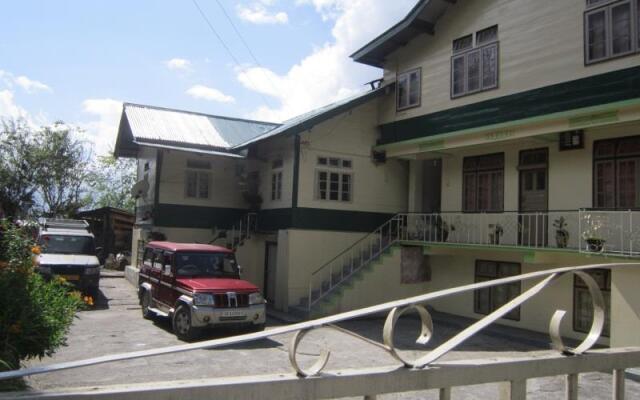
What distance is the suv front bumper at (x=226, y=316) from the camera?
10.9 m

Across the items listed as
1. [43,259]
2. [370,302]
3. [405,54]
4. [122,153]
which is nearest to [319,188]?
[370,302]

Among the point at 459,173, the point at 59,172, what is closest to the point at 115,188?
the point at 59,172

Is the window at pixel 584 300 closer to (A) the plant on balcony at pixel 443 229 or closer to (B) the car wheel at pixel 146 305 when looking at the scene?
(A) the plant on balcony at pixel 443 229

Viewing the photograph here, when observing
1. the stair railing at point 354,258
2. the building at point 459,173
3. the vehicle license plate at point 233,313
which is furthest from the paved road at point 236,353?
the stair railing at point 354,258

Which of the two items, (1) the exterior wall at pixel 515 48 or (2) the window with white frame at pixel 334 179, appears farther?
(2) the window with white frame at pixel 334 179

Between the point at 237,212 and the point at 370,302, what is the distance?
23.8 feet

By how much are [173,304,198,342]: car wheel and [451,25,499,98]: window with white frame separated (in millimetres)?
9773

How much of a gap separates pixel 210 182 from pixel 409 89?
27.7 ft

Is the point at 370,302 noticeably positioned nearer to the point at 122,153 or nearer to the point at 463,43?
the point at 463,43

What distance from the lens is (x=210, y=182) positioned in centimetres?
2041

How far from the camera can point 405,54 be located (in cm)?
1761

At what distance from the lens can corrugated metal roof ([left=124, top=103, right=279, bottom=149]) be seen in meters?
19.2

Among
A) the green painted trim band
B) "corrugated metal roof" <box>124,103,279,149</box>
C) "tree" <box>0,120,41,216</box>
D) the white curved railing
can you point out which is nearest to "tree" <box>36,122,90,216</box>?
"tree" <box>0,120,41,216</box>

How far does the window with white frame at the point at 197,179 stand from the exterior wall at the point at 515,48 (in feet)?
25.4
